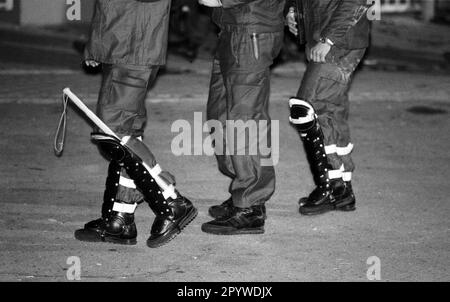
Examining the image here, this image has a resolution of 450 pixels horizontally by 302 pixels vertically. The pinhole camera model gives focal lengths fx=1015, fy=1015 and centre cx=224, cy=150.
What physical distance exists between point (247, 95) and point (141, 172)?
0.85 metres

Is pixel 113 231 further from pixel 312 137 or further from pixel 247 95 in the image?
pixel 312 137

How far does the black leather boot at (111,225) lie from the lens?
20.2ft

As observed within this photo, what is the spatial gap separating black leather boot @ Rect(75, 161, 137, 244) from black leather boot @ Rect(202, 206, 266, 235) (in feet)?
1.78

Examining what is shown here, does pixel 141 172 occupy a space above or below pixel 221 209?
above

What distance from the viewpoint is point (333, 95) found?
6906 millimetres

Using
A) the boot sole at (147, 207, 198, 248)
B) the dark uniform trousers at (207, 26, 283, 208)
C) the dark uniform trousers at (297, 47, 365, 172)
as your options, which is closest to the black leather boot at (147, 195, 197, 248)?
the boot sole at (147, 207, 198, 248)

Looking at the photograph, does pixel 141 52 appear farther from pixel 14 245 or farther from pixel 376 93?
pixel 376 93

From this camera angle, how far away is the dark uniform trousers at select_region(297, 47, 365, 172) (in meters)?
6.85

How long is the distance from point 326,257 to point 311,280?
0.44 meters

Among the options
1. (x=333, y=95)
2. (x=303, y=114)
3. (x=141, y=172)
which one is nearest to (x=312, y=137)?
(x=303, y=114)

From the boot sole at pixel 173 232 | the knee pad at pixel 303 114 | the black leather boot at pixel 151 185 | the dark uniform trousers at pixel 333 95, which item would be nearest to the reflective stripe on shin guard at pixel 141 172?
the black leather boot at pixel 151 185

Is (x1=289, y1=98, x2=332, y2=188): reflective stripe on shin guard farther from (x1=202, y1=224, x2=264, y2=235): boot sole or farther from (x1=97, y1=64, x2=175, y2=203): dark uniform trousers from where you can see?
(x1=97, y1=64, x2=175, y2=203): dark uniform trousers

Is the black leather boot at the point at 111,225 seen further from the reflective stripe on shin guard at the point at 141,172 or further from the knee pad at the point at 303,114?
the knee pad at the point at 303,114

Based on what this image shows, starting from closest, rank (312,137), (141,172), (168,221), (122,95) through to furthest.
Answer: (122,95)
(141,172)
(168,221)
(312,137)
